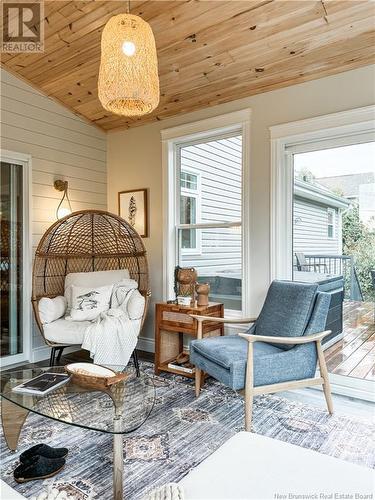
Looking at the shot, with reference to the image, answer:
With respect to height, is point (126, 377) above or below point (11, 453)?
above

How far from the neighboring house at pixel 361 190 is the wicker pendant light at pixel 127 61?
69.3 inches

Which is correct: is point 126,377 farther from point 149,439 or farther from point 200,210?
point 200,210

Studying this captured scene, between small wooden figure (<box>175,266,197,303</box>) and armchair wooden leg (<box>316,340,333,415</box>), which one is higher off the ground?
small wooden figure (<box>175,266,197,303</box>)

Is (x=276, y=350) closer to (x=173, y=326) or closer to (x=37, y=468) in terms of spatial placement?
(x=173, y=326)

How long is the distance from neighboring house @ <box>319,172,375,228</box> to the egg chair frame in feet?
6.61

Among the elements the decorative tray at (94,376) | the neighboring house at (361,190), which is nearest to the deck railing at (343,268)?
the neighboring house at (361,190)

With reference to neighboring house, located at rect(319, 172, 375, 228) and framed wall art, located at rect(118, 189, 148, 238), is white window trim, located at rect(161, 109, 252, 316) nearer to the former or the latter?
framed wall art, located at rect(118, 189, 148, 238)

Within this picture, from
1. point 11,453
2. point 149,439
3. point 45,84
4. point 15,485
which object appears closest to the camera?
point 15,485

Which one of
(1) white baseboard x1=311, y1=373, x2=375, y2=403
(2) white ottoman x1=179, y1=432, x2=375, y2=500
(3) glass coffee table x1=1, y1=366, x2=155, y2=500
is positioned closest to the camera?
(2) white ottoman x1=179, y1=432, x2=375, y2=500

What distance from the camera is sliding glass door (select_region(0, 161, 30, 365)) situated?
12.2 ft

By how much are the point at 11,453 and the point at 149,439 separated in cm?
79

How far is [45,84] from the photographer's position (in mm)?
3828

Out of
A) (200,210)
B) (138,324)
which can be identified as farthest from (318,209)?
(138,324)

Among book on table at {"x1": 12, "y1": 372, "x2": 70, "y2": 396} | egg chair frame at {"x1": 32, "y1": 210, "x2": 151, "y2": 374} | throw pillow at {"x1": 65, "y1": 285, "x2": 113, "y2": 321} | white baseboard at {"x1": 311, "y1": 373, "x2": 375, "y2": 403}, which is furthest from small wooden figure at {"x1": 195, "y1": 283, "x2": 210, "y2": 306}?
book on table at {"x1": 12, "y1": 372, "x2": 70, "y2": 396}
